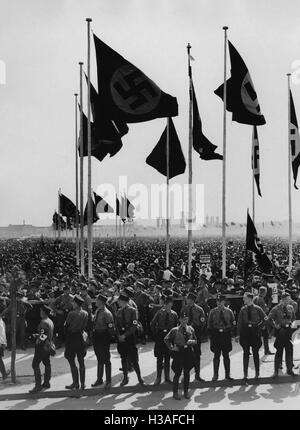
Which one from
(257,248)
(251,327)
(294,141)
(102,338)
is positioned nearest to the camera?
(102,338)

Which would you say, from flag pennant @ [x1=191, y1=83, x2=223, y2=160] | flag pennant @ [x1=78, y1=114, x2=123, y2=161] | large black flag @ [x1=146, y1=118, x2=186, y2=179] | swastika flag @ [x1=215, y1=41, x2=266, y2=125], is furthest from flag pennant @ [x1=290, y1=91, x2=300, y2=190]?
flag pennant @ [x1=78, y1=114, x2=123, y2=161]

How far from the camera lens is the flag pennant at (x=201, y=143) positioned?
2008 centimetres

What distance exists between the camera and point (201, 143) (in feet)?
66.1

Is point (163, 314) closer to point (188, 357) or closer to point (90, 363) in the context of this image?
point (188, 357)

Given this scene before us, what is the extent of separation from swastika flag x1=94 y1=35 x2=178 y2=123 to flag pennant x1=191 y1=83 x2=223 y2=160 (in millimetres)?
4479

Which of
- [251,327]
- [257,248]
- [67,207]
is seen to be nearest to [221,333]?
[251,327]

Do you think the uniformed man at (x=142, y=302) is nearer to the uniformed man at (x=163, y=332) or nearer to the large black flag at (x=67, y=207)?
the uniformed man at (x=163, y=332)

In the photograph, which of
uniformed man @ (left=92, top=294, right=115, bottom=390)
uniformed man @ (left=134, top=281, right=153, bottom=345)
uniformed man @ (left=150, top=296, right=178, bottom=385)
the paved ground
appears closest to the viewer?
the paved ground

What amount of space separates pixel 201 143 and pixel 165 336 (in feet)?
33.7

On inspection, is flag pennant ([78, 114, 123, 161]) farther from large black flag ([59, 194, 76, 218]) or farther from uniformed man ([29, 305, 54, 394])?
large black flag ([59, 194, 76, 218])

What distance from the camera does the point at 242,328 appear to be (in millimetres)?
11688

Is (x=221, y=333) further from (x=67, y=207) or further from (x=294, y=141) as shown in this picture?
(x=67, y=207)

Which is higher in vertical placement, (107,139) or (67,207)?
(107,139)

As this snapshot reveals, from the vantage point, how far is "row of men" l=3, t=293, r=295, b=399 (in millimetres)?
10492
